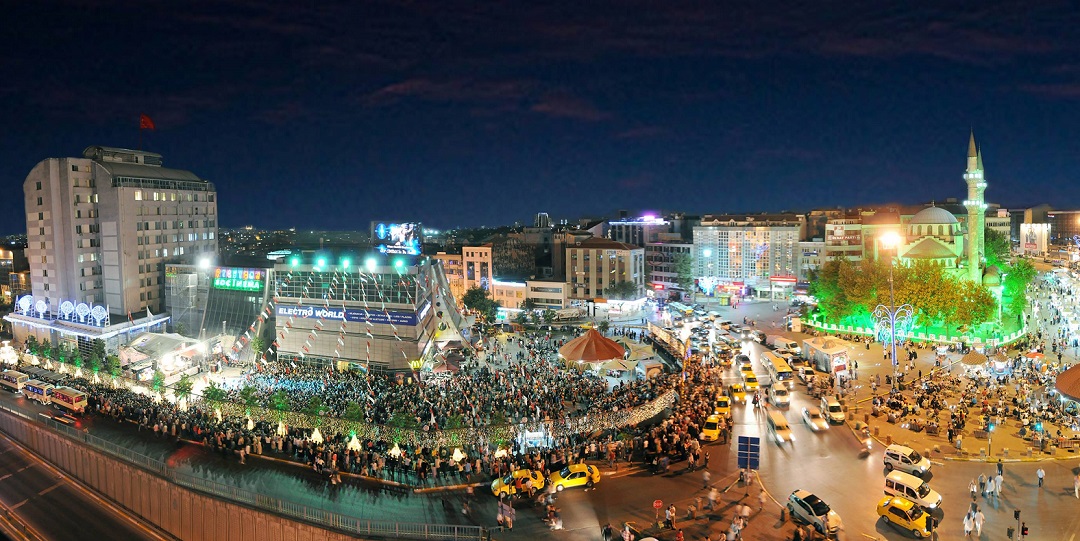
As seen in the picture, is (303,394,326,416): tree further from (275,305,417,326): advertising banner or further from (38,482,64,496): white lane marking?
(38,482,64,496): white lane marking

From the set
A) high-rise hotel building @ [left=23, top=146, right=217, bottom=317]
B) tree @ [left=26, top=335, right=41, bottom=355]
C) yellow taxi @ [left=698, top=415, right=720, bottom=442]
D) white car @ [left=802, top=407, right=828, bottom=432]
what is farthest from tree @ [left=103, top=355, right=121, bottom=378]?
white car @ [left=802, top=407, right=828, bottom=432]

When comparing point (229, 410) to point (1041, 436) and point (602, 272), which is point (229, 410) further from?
point (602, 272)

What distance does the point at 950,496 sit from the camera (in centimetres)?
1789

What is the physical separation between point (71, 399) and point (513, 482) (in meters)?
23.9

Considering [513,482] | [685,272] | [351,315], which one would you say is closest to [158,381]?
[351,315]

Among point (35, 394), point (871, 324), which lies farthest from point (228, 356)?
point (871, 324)

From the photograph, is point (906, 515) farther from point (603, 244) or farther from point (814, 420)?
point (603, 244)

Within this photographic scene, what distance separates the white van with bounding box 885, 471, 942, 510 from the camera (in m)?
16.5

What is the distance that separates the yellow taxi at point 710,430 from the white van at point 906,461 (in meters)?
5.43

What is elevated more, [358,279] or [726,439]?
[358,279]

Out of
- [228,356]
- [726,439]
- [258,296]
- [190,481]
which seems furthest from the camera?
[258,296]

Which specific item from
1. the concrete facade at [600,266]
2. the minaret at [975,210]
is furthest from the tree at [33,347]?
the minaret at [975,210]

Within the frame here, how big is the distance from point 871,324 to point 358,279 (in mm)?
36170

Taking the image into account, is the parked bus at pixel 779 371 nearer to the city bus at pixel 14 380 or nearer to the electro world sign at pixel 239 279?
the electro world sign at pixel 239 279
